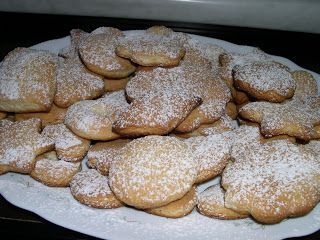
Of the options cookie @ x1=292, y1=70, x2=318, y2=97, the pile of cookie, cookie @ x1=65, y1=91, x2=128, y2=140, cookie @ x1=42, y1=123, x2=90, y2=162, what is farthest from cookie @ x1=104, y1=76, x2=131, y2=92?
cookie @ x1=292, y1=70, x2=318, y2=97

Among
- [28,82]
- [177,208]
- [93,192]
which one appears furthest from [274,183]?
[28,82]

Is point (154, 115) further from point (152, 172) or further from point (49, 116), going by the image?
point (49, 116)

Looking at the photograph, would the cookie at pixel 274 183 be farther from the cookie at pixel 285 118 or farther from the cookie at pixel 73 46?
the cookie at pixel 73 46

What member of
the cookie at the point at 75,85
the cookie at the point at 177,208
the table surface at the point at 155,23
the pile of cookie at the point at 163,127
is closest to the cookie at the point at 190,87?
the pile of cookie at the point at 163,127

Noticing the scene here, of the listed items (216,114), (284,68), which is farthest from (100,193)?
(284,68)

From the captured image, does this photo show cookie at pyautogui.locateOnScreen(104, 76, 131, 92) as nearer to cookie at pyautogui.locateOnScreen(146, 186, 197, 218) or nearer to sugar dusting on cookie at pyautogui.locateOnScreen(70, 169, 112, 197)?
sugar dusting on cookie at pyautogui.locateOnScreen(70, 169, 112, 197)

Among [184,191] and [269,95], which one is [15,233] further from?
[269,95]
